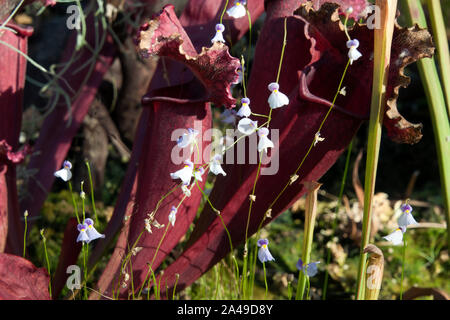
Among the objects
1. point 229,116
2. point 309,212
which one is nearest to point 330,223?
point 229,116

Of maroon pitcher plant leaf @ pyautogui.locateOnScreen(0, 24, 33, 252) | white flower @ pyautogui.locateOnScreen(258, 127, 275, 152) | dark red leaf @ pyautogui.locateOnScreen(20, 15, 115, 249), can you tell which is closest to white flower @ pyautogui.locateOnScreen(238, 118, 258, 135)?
white flower @ pyautogui.locateOnScreen(258, 127, 275, 152)

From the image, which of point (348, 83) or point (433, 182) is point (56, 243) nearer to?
point (348, 83)

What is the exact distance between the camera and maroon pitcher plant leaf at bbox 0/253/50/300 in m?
0.69

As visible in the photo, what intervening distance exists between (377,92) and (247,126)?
0.60ft

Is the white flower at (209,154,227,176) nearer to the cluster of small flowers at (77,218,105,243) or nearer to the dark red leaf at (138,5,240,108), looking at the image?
the dark red leaf at (138,5,240,108)

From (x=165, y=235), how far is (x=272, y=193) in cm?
20

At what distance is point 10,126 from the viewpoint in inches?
34.7

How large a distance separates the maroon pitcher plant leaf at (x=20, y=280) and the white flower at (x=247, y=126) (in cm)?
36

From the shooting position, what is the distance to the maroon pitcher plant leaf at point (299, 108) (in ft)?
2.30

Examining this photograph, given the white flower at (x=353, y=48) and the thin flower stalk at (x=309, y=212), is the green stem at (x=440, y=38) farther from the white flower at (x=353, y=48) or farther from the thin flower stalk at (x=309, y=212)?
Answer: the thin flower stalk at (x=309, y=212)

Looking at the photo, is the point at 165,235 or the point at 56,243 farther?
the point at 56,243

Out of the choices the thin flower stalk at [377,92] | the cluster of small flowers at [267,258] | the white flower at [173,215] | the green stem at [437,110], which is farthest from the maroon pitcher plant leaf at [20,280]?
the green stem at [437,110]

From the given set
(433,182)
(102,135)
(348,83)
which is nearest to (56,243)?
(102,135)

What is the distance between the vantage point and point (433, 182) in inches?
66.1
